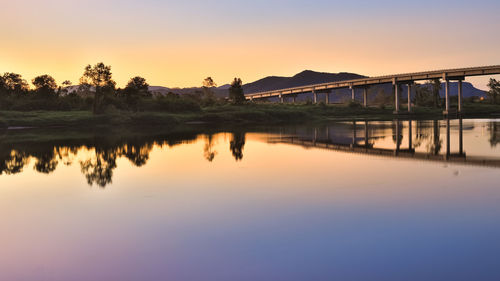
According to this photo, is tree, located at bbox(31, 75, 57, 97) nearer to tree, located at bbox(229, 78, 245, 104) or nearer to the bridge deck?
tree, located at bbox(229, 78, 245, 104)

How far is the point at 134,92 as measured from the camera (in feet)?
316

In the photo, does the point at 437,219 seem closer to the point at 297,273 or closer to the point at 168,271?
the point at 297,273

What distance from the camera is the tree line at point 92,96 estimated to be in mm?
90438

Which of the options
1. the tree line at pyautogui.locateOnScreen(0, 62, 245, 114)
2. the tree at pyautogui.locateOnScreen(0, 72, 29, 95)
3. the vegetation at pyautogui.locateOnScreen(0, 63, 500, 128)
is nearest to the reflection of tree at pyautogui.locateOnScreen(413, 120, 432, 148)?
the vegetation at pyautogui.locateOnScreen(0, 63, 500, 128)

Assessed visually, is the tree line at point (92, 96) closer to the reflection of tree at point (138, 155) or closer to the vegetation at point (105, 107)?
the vegetation at point (105, 107)

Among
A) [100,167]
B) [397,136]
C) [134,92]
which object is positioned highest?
[134,92]

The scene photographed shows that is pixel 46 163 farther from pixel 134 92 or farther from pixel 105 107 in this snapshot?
pixel 134 92

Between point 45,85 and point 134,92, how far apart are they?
2723 centimetres

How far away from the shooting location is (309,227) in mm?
11281

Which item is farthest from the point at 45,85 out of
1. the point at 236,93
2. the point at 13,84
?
the point at 236,93

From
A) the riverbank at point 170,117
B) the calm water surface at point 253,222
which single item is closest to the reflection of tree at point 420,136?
the calm water surface at point 253,222

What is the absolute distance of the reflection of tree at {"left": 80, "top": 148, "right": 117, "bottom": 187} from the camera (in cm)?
2013

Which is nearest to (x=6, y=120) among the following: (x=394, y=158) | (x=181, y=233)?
(x=394, y=158)

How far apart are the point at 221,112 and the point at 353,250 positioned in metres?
92.4
